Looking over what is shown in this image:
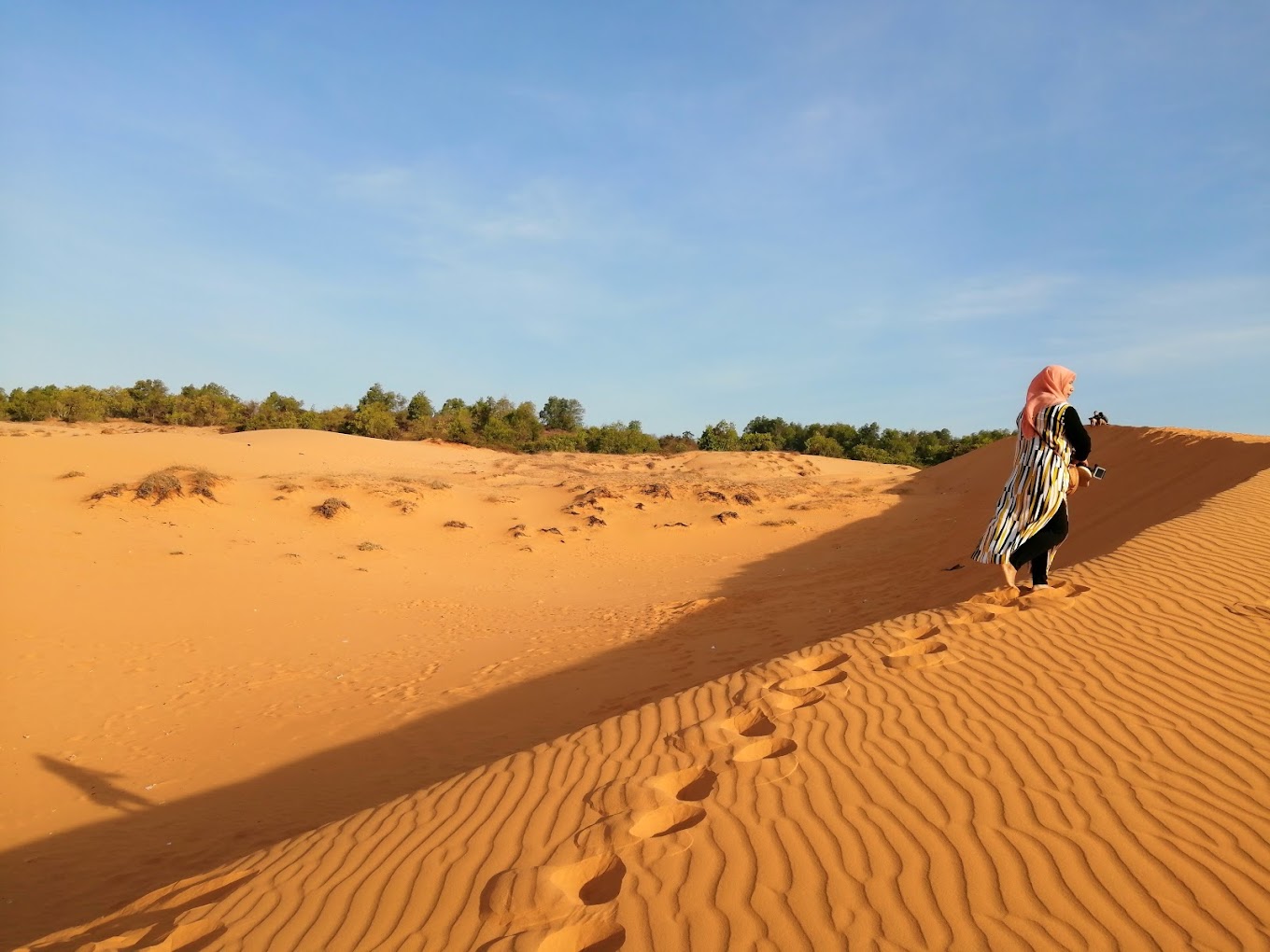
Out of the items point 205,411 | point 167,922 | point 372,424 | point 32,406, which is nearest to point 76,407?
point 32,406

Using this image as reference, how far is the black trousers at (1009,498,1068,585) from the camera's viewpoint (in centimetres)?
638

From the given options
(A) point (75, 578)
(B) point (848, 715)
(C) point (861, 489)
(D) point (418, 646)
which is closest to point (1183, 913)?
(B) point (848, 715)

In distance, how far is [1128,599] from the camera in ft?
19.8

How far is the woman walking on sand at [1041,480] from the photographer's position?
6.25 m

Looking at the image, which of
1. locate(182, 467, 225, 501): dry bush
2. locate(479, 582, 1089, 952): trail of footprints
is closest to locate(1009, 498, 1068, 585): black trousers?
locate(479, 582, 1089, 952): trail of footprints

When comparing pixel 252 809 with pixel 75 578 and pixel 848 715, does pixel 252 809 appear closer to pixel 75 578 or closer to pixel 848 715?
pixel 848 715

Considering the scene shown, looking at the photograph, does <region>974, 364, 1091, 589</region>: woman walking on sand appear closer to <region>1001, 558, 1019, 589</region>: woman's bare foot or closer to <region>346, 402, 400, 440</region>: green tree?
<region>1001, 558, 1019, 589</region>: woman's bare foot

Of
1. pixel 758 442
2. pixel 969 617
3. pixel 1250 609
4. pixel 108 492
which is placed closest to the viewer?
pixel 1250 609

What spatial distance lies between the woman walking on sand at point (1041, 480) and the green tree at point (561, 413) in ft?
149

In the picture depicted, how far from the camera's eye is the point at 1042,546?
645cm

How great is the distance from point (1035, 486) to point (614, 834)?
495cm

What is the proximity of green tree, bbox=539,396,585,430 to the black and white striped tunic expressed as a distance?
45333mm

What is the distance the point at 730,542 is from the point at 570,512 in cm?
458

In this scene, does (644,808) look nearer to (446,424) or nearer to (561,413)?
(446,424)
